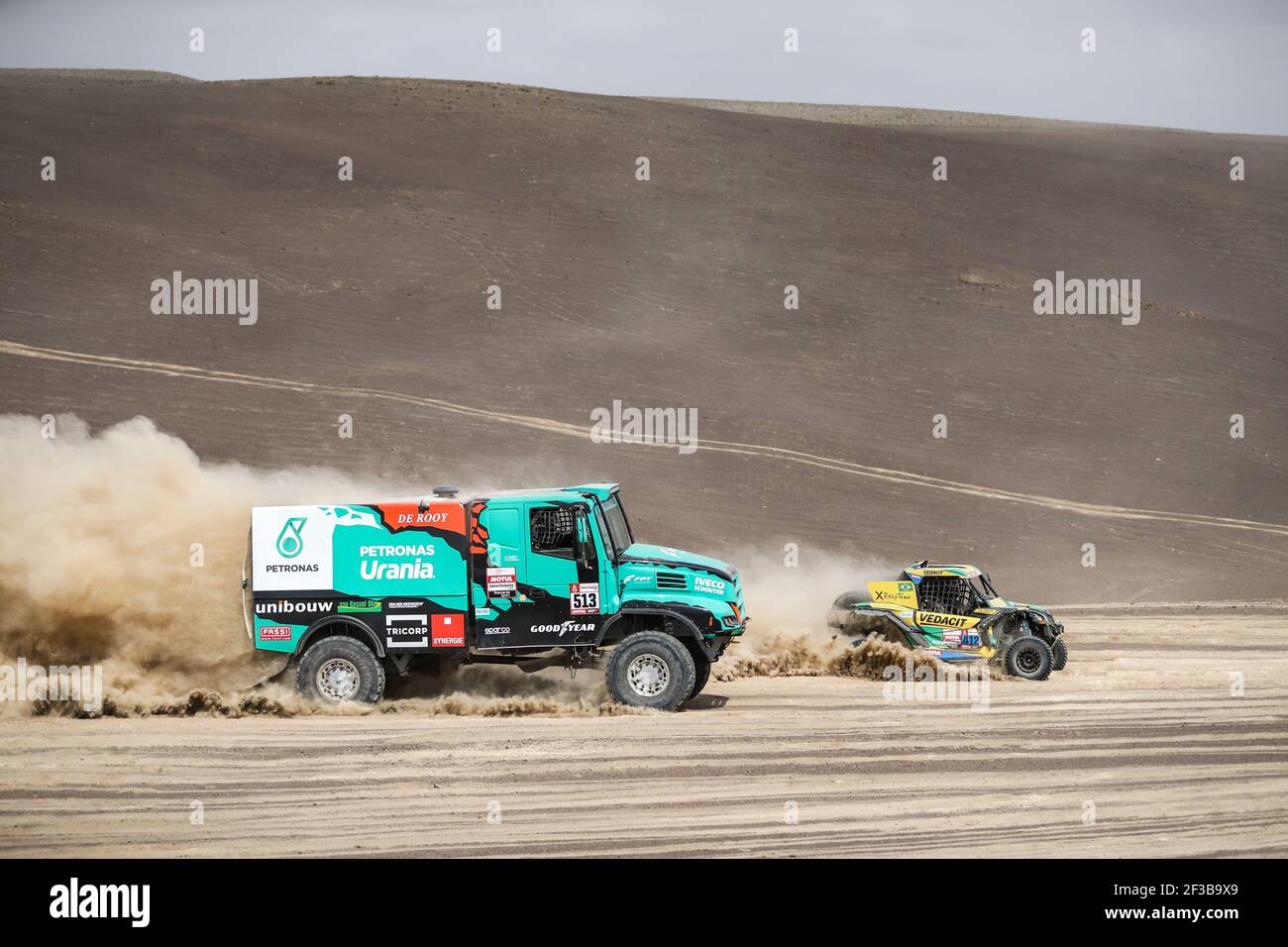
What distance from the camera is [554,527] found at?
17.2 meters

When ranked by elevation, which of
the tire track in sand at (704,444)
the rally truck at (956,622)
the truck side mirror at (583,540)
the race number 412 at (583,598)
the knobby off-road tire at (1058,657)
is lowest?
the knobby off-road tire at (1058,657)

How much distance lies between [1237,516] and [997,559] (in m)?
8.51

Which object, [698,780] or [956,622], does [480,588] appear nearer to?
[698,780]

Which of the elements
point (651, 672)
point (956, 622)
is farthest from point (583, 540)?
point (956, 622)

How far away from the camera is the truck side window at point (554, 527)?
1719cm

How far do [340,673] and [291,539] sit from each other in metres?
1.83

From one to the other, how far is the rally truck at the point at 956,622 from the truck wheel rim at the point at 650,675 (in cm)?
495

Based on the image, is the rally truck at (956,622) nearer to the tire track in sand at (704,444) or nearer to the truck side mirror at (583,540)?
the truck side mirror at (583,540)

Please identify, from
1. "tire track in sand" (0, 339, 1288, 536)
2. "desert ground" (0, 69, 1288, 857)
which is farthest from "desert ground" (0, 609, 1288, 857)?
"tire track in sand" (0, 339, 1288, 536)

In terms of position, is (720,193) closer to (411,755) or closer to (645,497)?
(645,497)

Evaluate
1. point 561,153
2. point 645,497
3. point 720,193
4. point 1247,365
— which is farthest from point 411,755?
point 561,153

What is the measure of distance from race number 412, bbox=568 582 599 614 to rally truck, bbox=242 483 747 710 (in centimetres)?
1

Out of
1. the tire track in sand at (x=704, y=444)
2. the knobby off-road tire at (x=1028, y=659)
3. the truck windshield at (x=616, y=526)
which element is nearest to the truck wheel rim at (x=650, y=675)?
the truck windshield at (x=616, y=526)

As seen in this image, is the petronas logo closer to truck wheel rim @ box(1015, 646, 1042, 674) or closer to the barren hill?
truck wheel rim @ box(1015, 646, 1042, 674)
